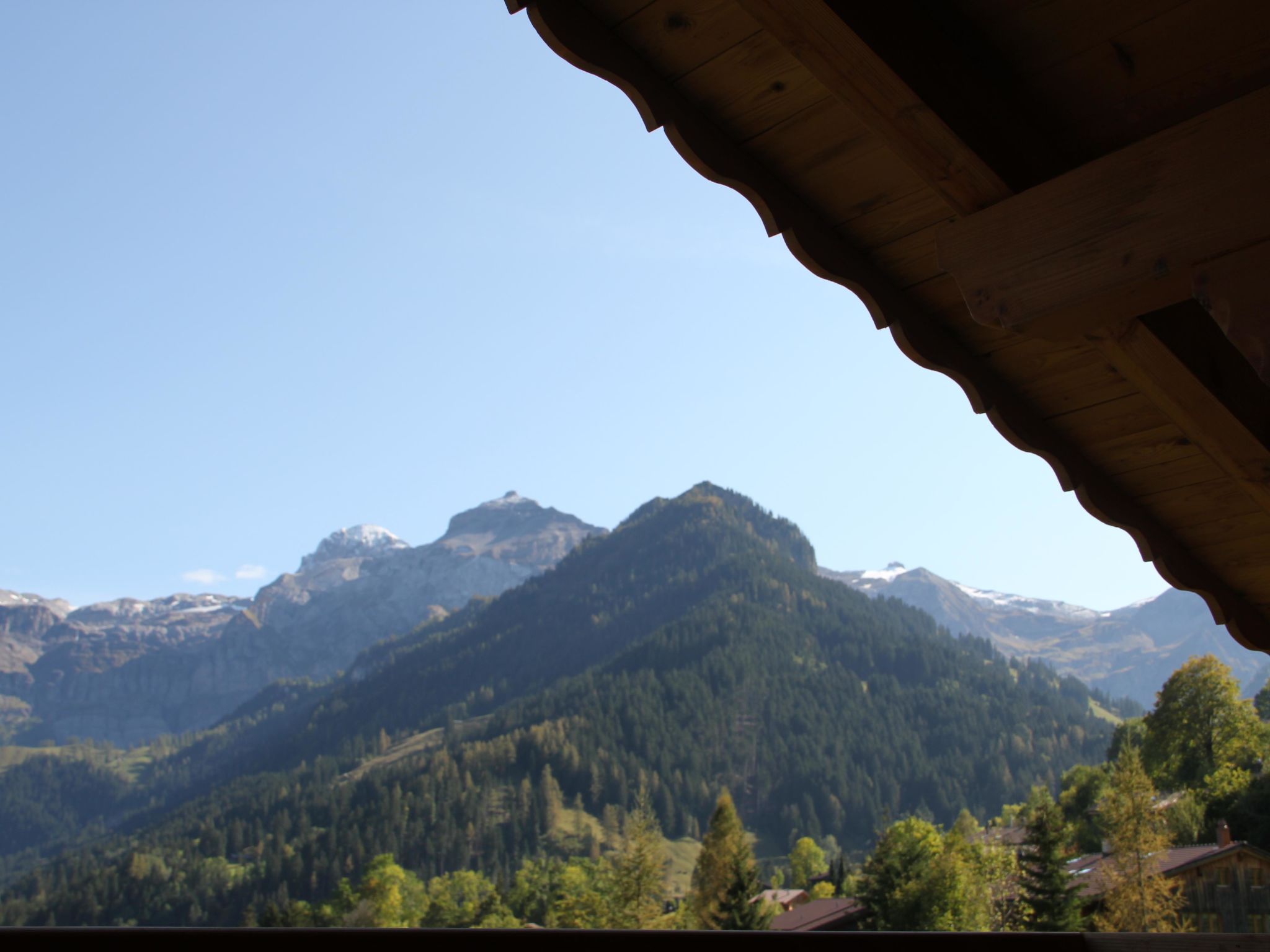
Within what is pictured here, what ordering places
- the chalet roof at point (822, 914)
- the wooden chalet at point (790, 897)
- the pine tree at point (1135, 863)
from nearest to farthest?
1. the pine tree at point (1135, 863)
2. the chalet roof at point (822, 914)
3. the wooden chalet at point (790, 897)

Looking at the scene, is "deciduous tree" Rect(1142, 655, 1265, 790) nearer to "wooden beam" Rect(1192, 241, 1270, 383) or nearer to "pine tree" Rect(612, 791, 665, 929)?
"pine tree" Rect(612, 791, 665, 929)

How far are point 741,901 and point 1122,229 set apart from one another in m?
44.8

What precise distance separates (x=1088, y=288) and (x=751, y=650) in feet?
525

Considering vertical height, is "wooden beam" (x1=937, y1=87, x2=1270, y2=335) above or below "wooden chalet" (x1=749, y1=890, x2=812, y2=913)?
above

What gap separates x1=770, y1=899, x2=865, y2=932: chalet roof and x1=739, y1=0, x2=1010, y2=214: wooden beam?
4634 cm

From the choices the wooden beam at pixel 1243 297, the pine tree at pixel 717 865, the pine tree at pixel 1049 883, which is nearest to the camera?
the wooden beam at pixel 1243 297

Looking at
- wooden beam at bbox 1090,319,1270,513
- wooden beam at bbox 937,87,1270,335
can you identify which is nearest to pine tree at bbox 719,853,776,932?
wooden beam at bbox 1090,319,1270,513

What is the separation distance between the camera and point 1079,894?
3475 cm

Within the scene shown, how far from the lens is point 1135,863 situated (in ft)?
102

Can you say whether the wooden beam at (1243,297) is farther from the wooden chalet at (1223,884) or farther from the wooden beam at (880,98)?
the wooden chalet at (1223,884)

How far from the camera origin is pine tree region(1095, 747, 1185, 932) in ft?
96.2

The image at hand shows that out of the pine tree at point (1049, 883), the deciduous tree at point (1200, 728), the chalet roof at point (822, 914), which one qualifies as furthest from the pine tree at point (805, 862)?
the pine tree at point (1049, 883)

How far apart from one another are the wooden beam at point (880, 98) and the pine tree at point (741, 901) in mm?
43953

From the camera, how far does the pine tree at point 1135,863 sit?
96.2ft
